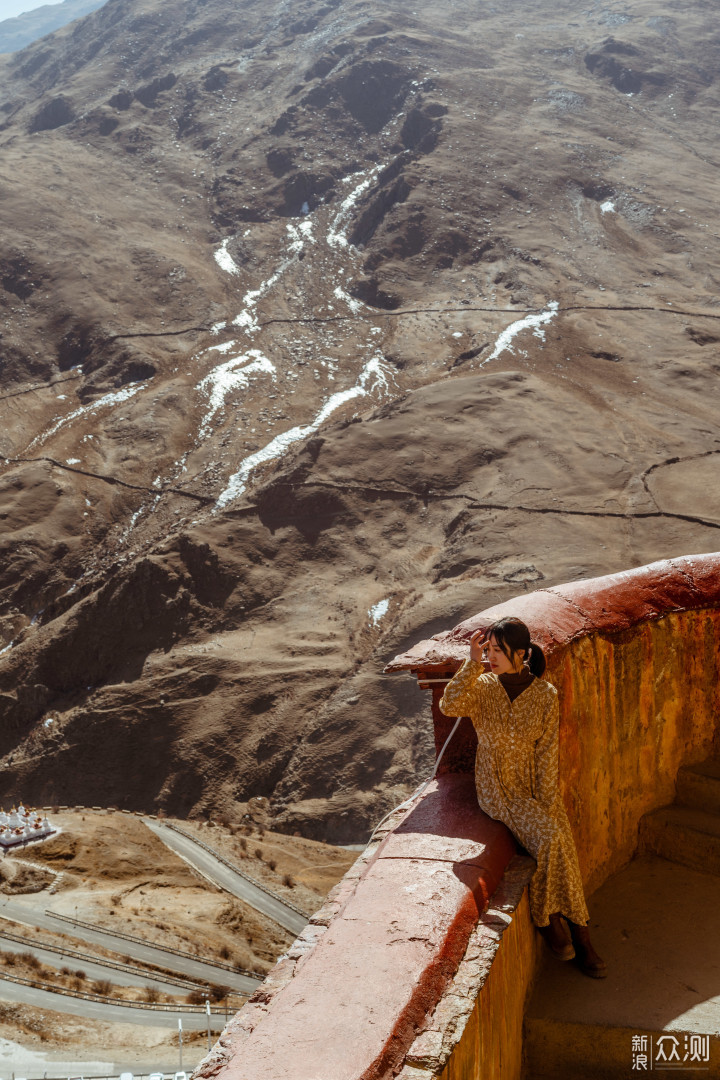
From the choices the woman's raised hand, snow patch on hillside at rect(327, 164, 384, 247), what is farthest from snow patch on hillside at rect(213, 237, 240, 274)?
the woman's raised hand

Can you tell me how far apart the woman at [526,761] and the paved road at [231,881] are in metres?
12.2

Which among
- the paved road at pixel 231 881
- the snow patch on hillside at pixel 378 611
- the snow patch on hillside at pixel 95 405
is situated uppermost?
the snow patch on hillside at pixel 95 405

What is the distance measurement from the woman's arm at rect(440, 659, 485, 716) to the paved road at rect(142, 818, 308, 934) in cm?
1230

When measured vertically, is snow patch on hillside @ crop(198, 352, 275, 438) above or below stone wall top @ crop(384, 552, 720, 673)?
below

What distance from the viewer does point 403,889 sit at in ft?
9.62

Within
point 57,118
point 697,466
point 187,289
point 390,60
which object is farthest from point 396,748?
point 57,118

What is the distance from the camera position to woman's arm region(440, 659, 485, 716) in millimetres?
3564

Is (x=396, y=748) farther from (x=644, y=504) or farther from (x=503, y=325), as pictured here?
(x=503, y=325)

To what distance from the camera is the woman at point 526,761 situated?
340cm

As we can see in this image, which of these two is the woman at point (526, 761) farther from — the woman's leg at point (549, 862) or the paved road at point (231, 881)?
the paved road at point (231, 881)

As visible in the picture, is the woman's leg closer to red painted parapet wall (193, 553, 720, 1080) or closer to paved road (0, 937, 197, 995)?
red painted parapet wall (193, 553, 720, 1080)

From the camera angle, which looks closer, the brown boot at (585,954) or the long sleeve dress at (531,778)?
the long sleeve dress at (531,778)

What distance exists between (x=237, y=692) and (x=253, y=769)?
6.04 ft

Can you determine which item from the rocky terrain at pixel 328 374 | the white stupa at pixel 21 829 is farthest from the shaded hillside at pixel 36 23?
the white stupa at pixel 21 829
